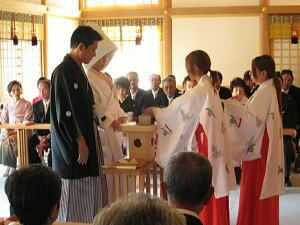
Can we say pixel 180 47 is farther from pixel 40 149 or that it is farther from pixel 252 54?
pixel 40 149

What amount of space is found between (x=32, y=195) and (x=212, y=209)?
219 cm

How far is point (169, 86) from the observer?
21.7ft

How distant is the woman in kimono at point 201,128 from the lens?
11.4ft

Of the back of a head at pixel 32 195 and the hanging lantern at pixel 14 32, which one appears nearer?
the back of a head at pixel 32 195

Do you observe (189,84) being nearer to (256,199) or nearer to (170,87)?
(256,199)

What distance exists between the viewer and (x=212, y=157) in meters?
3.50

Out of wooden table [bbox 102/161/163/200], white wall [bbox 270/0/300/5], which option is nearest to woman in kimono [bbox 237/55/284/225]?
wooden table [bbox 102/161/163/200]

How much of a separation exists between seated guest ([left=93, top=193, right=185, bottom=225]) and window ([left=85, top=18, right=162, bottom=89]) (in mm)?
7246

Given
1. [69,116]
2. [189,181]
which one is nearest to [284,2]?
[69,116]

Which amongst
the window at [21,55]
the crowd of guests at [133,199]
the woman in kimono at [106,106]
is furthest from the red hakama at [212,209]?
the window at [21,55]

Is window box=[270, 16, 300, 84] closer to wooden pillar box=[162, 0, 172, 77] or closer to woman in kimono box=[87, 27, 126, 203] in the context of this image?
wooden pillar box=[162, 0, 172, 77]

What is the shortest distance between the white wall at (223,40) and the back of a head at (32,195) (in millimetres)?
6493

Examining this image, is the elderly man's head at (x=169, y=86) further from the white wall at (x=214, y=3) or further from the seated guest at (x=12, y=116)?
the white wall at (x=214, y=3)

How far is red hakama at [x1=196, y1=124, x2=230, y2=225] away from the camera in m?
3.54
